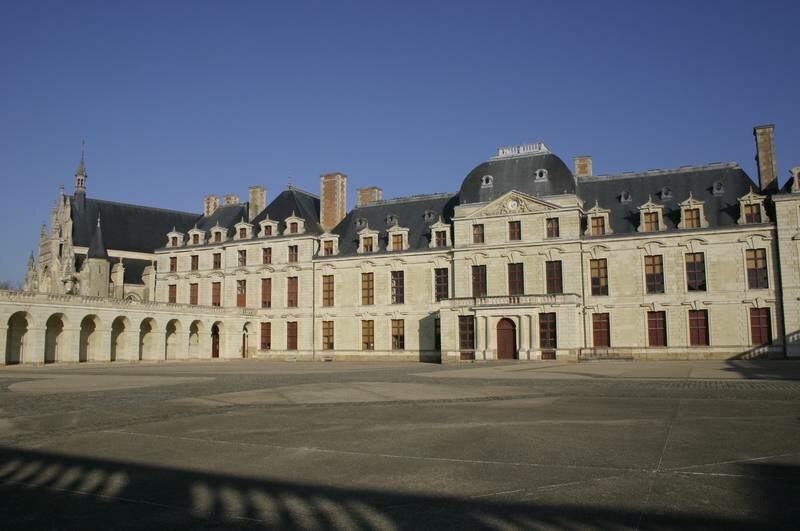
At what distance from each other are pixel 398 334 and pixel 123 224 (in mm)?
35203

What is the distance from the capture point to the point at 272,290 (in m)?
54.8

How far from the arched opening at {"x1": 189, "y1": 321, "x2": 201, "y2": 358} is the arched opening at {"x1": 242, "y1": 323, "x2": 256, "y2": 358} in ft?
11.8

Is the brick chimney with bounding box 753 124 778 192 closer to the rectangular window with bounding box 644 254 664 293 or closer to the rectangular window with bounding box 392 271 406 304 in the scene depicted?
the rectangular window with bounding box 644 254 664 293

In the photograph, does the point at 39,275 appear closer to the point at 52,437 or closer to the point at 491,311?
the point at 491,311

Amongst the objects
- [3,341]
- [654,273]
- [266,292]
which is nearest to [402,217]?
[266,292]

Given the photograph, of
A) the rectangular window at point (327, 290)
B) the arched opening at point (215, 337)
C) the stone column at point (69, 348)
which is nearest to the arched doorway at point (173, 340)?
the arched opening at point (215, 337)

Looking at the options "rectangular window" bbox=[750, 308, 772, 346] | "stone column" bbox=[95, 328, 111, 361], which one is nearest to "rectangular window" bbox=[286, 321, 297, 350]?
"stone column" bbox=[95, 328, 111, 361]

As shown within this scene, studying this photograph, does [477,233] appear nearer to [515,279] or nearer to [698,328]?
[515,279]

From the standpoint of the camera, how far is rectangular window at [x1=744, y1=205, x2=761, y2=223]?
40156 millimetres

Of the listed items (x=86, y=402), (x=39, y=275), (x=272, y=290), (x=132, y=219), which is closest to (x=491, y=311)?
(x=272, y=290)

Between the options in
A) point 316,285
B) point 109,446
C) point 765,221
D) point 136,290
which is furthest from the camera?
point 136,290

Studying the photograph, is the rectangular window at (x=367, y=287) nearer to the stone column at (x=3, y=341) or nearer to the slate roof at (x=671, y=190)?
the slate roof at (x=671, y=190)

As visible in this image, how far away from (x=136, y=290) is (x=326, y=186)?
72.9 feet

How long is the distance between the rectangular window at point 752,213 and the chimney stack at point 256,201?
38.6 m
